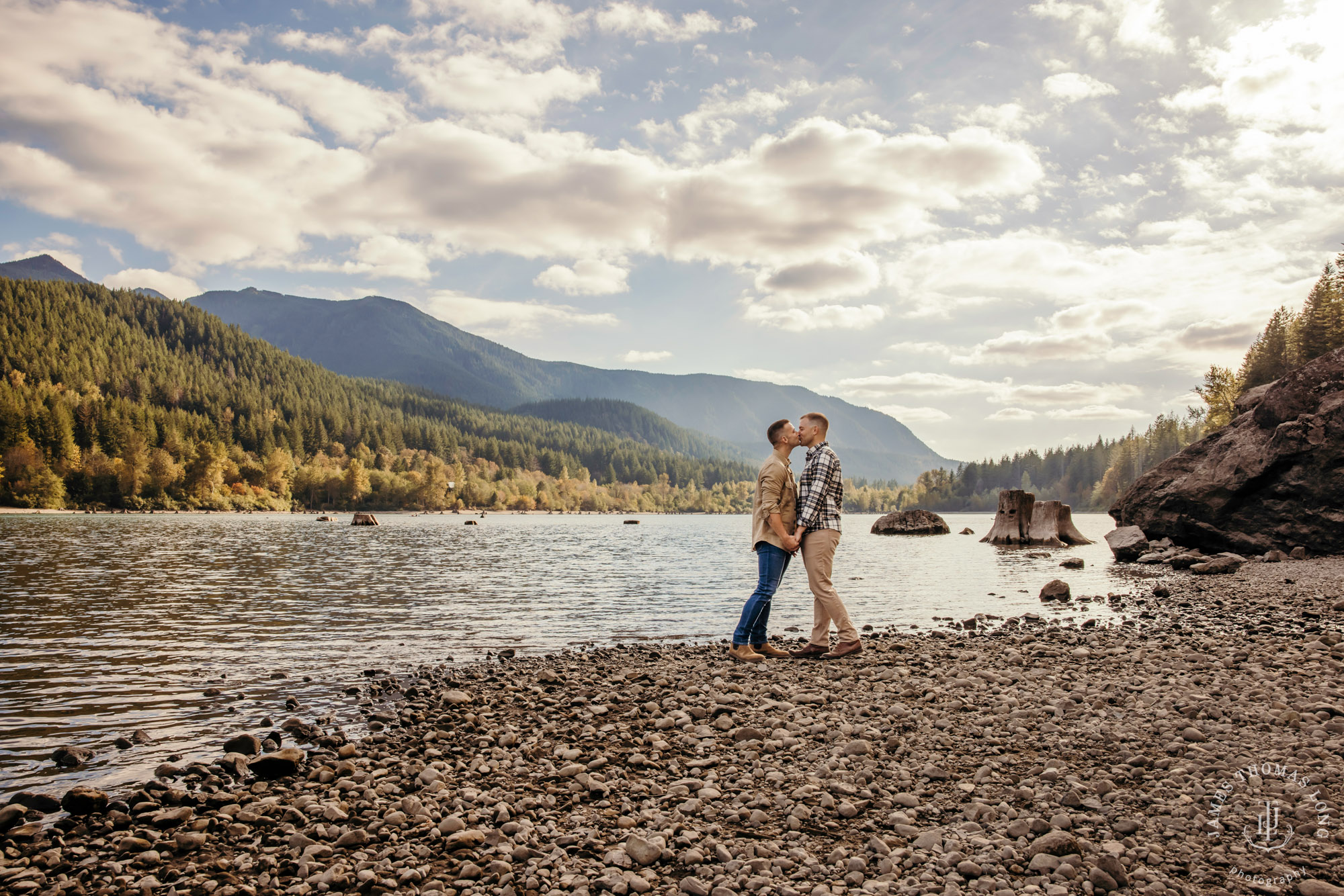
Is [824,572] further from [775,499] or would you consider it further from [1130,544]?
[1130,544]

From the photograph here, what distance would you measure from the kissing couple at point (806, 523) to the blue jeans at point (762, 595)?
1 cm

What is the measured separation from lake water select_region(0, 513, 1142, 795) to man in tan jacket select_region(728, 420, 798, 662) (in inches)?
161

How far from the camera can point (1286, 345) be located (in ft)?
265

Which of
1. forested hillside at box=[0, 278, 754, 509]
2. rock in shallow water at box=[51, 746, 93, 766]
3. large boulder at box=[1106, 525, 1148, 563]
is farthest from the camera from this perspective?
forested hillside at box=[0, 278, 754, 509]

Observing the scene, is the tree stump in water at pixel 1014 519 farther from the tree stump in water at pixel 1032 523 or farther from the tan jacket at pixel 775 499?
the tan jacket at pixel 775 499

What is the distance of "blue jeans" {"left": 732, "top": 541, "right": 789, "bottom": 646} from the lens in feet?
38.2

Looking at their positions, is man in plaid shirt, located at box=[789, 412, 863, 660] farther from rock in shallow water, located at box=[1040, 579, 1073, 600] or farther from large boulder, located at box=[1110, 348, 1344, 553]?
large boulder, located at box=[1110, 348, 1344, 553]

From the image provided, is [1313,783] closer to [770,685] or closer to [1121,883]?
[1121,883]

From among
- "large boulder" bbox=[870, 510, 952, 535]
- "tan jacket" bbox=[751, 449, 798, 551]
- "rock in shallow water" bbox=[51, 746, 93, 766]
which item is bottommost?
"large boulder" bbox=[870, 510, 952, 535]

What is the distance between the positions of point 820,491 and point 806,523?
60 centimetres

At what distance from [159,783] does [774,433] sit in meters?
9.66

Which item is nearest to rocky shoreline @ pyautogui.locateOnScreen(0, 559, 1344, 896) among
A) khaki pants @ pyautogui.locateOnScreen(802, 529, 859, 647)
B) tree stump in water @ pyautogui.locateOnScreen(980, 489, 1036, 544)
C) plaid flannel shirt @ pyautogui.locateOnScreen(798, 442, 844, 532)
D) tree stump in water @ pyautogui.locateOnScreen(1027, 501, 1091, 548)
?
khaki pants @ pyautogui.locateOnScreen(802, 529, 859, 647)

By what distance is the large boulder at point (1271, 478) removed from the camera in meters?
28.4

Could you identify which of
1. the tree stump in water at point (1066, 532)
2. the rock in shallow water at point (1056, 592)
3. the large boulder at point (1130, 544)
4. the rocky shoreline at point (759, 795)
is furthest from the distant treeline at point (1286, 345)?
the rocky shoreline at point (759, 795)
